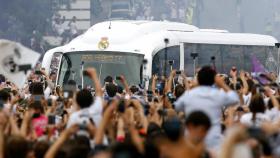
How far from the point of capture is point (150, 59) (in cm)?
2606

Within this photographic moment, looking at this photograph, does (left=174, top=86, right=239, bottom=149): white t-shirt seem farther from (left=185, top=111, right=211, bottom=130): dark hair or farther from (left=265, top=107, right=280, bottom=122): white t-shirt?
(left=185, top=111, right=211, bottom=130): dark hair

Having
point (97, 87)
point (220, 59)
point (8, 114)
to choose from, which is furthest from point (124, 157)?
point (220, 59)

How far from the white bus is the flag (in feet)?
45.4

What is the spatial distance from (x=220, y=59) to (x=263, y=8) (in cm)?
10045

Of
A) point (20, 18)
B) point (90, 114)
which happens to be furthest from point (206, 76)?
point (20, 18)

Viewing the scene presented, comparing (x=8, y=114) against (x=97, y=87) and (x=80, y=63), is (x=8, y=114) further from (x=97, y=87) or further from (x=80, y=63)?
(x=80, y=63)

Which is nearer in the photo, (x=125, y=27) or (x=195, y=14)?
(x=125, y=27)

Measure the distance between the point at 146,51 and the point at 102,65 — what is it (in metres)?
1.13

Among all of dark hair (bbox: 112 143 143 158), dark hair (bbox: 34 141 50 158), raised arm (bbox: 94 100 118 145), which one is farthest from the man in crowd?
dark hair (bbox: 112 143 143 158)

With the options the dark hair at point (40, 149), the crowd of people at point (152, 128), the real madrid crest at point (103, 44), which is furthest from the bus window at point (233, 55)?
the dark hair at point (40, 149)

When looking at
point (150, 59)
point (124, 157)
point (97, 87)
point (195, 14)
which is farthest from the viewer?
point (195, 14)

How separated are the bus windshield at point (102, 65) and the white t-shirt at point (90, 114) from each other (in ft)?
49.0

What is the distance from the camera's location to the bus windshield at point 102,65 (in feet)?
85.8

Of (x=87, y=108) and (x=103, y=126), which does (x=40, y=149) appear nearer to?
(x=103, y=126)
